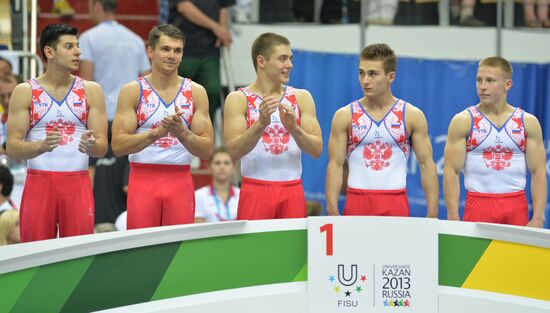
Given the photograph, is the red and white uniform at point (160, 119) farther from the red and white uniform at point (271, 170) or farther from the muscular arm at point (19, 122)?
the muscular arm at point (19, 122)

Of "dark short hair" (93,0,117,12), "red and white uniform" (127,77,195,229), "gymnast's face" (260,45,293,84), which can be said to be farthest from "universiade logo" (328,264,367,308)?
"dark short hair" (93,0,117,12)

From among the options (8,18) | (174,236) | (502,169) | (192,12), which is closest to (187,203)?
(174,236)

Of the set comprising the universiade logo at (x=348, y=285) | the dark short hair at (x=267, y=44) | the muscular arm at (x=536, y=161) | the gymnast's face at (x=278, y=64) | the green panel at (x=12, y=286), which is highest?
the dark short hair at (x=267, y=44)

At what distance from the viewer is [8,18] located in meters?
11.1

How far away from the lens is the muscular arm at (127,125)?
280 inches

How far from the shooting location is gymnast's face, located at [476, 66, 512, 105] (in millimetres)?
7559

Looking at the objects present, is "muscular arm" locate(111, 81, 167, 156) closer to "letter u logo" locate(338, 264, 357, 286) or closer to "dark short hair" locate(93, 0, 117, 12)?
"letter u logo" locate(338, 264, 357, 286)

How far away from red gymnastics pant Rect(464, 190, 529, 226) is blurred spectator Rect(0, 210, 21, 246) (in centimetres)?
335

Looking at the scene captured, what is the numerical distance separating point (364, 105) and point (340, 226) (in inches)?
55.3

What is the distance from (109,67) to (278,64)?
3.64 metres

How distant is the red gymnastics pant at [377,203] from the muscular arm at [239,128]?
832 millimetres

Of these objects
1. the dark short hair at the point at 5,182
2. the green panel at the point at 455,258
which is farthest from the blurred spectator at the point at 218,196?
the green panel at the point at 455,258

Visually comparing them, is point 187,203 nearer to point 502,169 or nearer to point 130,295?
point 130,295

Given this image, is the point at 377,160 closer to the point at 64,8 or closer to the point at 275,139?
the point at 275,139
